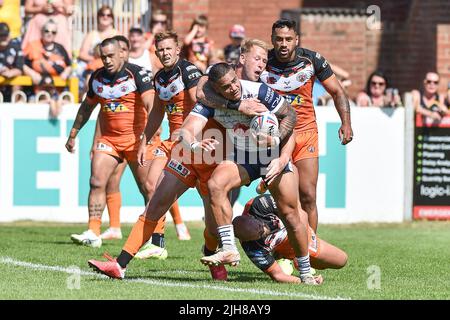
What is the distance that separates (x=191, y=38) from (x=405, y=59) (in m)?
5.96

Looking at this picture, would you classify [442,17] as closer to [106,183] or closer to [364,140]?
[364,140]

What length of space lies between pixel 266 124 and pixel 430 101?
9382 millimetres

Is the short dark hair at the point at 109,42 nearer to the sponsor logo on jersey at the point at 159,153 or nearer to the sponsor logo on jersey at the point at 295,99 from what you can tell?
the sponsor logo on jersey at the point at 159,153

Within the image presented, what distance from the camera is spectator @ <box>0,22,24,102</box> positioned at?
17.9 metres

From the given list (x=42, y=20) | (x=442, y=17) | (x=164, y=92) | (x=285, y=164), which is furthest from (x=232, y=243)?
(x=442, y=17)

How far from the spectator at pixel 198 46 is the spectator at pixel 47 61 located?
5.98ft

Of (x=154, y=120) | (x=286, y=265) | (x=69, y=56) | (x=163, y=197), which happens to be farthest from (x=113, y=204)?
(x=163, y=197)

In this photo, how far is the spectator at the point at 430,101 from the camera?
1858 cm

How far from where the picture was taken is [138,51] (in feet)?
60.5

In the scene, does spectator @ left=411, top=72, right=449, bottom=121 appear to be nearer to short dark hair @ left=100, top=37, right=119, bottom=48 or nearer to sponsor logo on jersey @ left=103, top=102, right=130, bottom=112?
sponsor logo on jersey @ left=103, top=102, right=130, bottom=112

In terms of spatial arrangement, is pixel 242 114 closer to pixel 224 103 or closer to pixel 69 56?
pixel 224 103

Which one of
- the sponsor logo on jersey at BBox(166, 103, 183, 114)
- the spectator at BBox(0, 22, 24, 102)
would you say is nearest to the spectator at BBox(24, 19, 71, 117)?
the spectator at BBox(0, 22, 24, 102)

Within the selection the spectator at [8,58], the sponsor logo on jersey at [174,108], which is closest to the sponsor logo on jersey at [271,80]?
the sponsor logo on jersey at [174,108]

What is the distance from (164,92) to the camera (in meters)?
12.9
